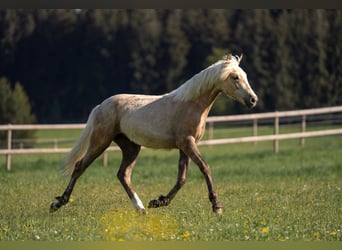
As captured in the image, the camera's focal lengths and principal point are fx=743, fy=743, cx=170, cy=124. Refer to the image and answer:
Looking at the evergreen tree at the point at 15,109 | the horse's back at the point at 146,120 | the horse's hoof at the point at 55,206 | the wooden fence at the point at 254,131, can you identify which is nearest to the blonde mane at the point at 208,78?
the horse's back at the point at 146,120

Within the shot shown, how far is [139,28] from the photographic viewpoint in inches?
528

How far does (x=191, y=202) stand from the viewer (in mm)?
7176

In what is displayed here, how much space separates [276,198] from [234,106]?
7.18 meters

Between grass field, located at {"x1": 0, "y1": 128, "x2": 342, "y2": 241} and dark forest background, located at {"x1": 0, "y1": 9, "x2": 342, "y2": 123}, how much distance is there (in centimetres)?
117

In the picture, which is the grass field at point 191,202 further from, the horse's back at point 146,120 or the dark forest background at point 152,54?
the dark forest background at point 152,54

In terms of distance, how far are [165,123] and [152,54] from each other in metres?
6.46

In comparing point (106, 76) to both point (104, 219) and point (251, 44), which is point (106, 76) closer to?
point (251, 44)

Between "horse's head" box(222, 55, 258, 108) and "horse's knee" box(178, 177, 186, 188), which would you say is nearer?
"horse's head" box(222, 55, 258, 108)

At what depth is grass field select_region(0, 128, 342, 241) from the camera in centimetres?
530

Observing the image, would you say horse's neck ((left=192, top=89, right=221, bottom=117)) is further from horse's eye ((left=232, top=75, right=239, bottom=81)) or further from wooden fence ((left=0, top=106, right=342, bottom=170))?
wooden fence ((left=0, top=106, right=342, bottom=170))

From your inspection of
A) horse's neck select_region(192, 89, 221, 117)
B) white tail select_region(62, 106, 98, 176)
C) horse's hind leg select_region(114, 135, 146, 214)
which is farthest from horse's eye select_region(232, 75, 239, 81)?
white tail select_region(62, 106, 98, 176)

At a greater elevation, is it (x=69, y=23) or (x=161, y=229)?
(x=69, y=23)

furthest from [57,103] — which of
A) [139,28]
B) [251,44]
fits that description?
[251,44]

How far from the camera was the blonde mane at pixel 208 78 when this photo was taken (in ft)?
21.1
